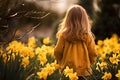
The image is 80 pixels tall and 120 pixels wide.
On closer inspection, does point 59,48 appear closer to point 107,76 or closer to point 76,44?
point 76,44

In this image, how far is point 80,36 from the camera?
612 cm

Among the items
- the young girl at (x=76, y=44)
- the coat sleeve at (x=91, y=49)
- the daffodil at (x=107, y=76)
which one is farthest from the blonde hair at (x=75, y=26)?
the daffodil at (x=107, y=76)

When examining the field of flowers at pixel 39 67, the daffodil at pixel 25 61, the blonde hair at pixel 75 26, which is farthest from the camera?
the daffodil at pixel 25 61

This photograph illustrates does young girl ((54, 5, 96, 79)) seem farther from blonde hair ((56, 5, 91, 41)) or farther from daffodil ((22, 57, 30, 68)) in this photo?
daffodil ((22, 57, 30, 68))

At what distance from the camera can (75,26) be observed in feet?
20.4

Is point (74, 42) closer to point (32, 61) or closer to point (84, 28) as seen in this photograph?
point (84, 28)

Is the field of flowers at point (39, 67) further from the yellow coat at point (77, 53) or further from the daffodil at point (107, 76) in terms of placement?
the yellow coat at point (77, 53)

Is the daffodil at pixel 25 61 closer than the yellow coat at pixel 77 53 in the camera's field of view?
No

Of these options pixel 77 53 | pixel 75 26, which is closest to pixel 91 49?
pixel 77 53

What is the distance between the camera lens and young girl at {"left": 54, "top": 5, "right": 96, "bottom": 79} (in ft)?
20.2

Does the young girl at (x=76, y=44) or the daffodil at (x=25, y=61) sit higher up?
the young girl at (x=76, y=44)

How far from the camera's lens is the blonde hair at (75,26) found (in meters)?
6.14

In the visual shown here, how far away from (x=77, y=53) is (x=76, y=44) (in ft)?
0.42

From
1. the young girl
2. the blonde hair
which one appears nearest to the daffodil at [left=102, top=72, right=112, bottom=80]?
the young girl
